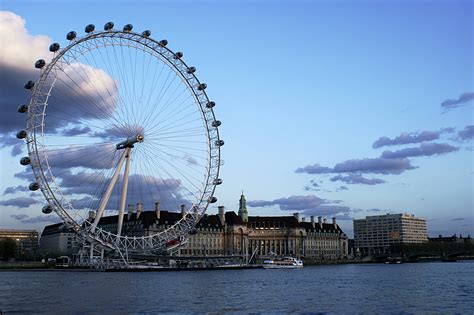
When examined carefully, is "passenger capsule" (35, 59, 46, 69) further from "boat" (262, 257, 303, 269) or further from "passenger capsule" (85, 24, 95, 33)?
"boat" (262, 257, 303, 269)

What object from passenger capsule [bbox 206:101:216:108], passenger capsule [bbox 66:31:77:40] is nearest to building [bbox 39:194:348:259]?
passenger capsule [bbox 206:101:216:108]

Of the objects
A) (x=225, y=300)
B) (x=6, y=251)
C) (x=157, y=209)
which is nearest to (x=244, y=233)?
(x=157, y=209)

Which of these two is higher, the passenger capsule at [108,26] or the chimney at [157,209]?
the passenger capsule at [108,26]

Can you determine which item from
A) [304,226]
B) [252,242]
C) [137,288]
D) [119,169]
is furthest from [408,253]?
[137,288]

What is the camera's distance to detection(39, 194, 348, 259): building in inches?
5704

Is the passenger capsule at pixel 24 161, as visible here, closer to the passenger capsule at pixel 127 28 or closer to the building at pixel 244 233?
the passenger capsule at pixel 127 28

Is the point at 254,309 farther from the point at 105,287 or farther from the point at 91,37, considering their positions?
the point at 91,37

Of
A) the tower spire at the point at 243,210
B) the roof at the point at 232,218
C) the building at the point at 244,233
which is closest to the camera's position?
the building at the point at 244,233

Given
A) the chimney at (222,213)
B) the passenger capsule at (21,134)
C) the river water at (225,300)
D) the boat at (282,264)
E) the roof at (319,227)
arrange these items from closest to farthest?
the river water at (225,300), the passenger capsule at (21,134), the boat at (282,264), the chimney at (222,213), the roof at (319,227)

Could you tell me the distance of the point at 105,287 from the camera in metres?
53.0

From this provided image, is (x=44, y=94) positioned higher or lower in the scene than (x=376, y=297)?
higher

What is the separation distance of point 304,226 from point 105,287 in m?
134

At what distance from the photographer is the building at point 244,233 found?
144875 mm

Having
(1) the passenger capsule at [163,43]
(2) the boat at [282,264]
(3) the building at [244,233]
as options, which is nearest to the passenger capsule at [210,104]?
(1) the passenger capsule at [163,43]
